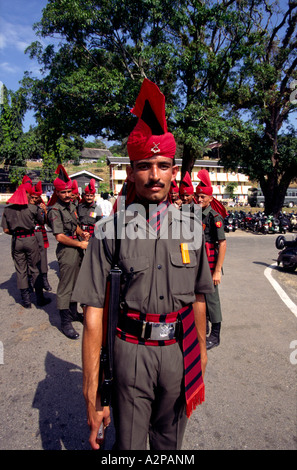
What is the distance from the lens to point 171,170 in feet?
5.61

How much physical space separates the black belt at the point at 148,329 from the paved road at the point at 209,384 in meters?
1.38

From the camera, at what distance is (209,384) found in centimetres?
321

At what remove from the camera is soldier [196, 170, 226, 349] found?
4.02m

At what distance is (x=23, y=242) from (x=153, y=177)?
458cm

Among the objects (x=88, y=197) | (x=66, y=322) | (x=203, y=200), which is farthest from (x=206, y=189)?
(x=88, y=197)

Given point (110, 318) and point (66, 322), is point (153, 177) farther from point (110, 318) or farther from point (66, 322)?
point (66, 322)

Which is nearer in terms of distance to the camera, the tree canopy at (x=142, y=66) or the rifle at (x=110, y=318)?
the rifle at (x=110, y=318)

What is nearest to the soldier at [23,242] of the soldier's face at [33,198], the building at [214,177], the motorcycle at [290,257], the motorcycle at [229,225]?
the soldier's face at [33,198]

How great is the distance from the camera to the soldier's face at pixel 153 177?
164cm

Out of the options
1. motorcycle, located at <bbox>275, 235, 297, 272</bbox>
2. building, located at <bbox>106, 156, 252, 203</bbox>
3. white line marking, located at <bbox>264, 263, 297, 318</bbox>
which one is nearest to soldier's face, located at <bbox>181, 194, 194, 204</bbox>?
white line marking, located at <bbox>264, 263, 297, 318</bbox>

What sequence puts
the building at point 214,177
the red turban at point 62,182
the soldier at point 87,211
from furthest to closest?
the building at point 214,177
the soldier at point 87,211
the red turban at point 62,182

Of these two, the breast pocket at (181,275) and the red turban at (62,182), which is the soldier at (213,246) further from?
the breast pocket at (181,275)

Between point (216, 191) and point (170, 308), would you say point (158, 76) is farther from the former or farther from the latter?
point (216, 191)
